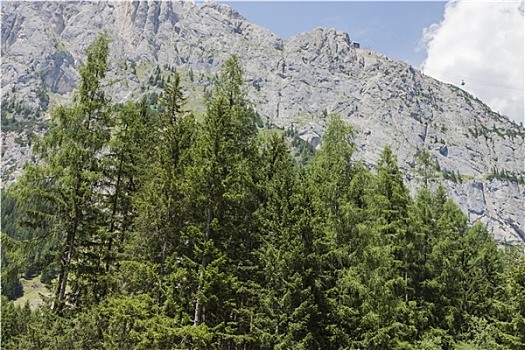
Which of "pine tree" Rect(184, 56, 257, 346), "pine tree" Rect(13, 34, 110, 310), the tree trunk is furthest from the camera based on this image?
"pine tree" Rect(13, 34, 110, 310)

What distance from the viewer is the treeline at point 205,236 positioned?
15844mm

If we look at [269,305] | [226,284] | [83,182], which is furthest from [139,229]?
[269,305]

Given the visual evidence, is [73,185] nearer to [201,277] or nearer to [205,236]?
[205,236]

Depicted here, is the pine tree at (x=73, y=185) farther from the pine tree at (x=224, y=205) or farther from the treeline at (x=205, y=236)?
the pine tree at (x=224, y=205)

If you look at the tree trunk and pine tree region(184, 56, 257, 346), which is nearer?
the tree trunk

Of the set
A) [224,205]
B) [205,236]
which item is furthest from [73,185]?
[224,205]

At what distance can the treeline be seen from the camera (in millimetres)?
15844

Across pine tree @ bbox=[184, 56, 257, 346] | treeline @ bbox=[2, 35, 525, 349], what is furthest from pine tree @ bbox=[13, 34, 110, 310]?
pine tree @ bbox=[184, 56, 257, 346]

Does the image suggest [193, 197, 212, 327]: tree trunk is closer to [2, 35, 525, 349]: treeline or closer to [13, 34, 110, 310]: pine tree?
[2, 35, 525, 349]: treeline

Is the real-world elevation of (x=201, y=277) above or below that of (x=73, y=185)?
below

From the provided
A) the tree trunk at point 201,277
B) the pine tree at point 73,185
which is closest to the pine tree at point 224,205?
the tree trunk at point 201,277

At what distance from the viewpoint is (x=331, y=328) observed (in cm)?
1831

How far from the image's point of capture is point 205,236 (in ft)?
55.9

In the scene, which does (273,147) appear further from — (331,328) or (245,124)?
(331,328)
